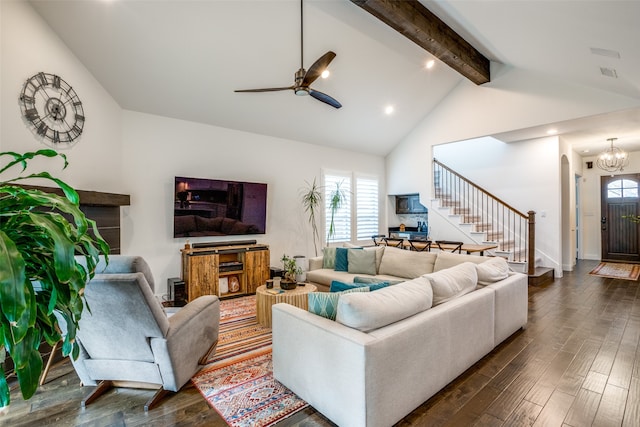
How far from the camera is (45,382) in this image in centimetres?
261

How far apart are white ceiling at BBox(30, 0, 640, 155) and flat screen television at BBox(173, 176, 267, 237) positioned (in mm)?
1153

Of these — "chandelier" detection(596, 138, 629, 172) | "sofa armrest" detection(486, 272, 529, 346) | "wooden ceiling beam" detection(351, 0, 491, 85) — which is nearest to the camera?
"sofa armrest" detection(486, 272, 529, 346)

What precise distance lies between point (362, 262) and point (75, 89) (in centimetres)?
444

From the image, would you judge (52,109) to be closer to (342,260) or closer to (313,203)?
(342,260)

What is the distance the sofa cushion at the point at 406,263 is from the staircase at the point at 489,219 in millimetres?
2805

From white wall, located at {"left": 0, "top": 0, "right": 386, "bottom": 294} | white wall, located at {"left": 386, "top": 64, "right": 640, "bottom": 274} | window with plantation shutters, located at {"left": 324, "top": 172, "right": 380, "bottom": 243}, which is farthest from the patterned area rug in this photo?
white wall, located at {"left": 386, "top": 64, "right": 640, "bottom": 274}

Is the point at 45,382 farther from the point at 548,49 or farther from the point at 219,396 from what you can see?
the point at 548,49

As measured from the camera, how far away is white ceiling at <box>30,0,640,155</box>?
10.9 ft

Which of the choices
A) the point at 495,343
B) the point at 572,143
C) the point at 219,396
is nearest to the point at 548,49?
the point at 495,343

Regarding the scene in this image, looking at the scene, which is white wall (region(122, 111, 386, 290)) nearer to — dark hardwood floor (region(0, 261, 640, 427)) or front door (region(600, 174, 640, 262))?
dark hardwood floor (region(0, 261, 640, 427))

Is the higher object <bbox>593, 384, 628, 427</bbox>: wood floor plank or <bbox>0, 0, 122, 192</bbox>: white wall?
<bbox>0, 0, 122, 192</bbox>: white wall

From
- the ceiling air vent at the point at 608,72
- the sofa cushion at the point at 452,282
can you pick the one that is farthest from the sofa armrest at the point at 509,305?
the ceiling air vent at the point at 608,72

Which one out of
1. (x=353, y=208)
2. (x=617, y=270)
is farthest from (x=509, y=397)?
(x=617, y=270)

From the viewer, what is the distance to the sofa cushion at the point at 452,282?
99.3 inches
